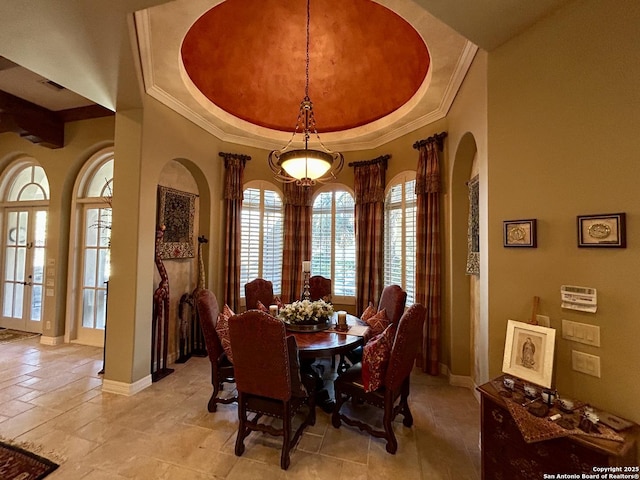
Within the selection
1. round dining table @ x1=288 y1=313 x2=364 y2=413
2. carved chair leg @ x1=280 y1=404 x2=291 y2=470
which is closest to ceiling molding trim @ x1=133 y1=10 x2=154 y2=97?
round dining table @ x1=288 y1=313 x2=364 y2=413

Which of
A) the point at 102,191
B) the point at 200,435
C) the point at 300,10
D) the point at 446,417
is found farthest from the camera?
the point at 102,191

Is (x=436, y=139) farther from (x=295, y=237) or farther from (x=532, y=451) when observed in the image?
(x=532, y=451)

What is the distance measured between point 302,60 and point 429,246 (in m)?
3.25

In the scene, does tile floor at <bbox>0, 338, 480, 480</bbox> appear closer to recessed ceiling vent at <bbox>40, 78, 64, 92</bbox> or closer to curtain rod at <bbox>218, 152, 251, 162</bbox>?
curtain rod at <bbox>218, 152, 251, 162</bbox>

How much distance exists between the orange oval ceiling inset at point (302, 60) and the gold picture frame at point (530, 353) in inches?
126

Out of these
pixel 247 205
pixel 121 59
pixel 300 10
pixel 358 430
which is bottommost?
pixel 358 430

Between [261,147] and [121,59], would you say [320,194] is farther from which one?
[121,59]

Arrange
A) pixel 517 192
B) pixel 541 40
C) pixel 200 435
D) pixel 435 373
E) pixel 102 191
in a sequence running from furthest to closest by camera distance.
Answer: pixel 102 191 < pixel 435 373 < pixel 200 435 < pixel 517 192 < pixel 541 40

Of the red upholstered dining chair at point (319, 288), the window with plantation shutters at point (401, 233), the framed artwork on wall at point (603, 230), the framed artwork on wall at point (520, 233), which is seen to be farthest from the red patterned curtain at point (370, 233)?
the framed artwork on wall at point (603, 230)

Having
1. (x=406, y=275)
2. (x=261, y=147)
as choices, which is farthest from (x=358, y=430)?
(x=261, y=147)

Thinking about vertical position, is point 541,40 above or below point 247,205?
above

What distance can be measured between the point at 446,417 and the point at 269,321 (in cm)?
212

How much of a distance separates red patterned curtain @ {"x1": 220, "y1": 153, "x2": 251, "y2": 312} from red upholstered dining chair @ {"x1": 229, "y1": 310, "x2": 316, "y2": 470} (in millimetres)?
2390

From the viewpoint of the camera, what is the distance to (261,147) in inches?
193
